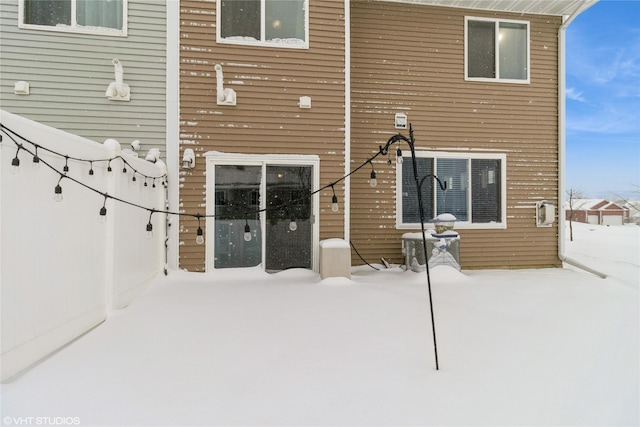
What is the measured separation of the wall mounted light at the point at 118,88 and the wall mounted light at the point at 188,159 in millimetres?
1242

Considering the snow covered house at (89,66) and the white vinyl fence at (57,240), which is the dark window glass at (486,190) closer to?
the snow covered house at (89,66)

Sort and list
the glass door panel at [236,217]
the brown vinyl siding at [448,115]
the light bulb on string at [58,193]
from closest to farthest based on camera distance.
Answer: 1. the light bulb on string at [58,193]
2. the glass door panel at [236,217]
3. the brown vinyl siding at [448,115]

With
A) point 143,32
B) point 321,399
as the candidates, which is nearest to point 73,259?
point 321,399

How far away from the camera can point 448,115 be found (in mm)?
6824

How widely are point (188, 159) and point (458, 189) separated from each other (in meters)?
4.98

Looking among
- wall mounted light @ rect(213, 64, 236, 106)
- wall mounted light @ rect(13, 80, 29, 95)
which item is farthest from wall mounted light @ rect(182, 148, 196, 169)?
wall mounted light @ rect(13, 80, 29, 95)

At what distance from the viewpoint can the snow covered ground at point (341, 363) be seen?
197 cm

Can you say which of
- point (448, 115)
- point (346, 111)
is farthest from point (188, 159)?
point (448, 115)

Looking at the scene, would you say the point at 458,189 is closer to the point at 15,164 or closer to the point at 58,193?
the point at 58,193

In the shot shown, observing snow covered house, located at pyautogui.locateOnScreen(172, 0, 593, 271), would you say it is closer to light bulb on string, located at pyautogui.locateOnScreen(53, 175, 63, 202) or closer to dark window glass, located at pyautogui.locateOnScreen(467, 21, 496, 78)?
dark window glass, located at pyautogui.locateOnScreen(467, 21, 496, 78)

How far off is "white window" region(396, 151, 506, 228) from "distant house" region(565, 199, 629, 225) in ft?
82.5

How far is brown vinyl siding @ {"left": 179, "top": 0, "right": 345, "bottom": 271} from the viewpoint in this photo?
17.9 ft

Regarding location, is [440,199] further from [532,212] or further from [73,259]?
[73,259]

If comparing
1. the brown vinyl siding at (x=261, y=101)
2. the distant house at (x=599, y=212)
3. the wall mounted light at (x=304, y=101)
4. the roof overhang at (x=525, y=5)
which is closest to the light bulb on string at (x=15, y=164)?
the brown vinyl siding at (x=261, y=101)
